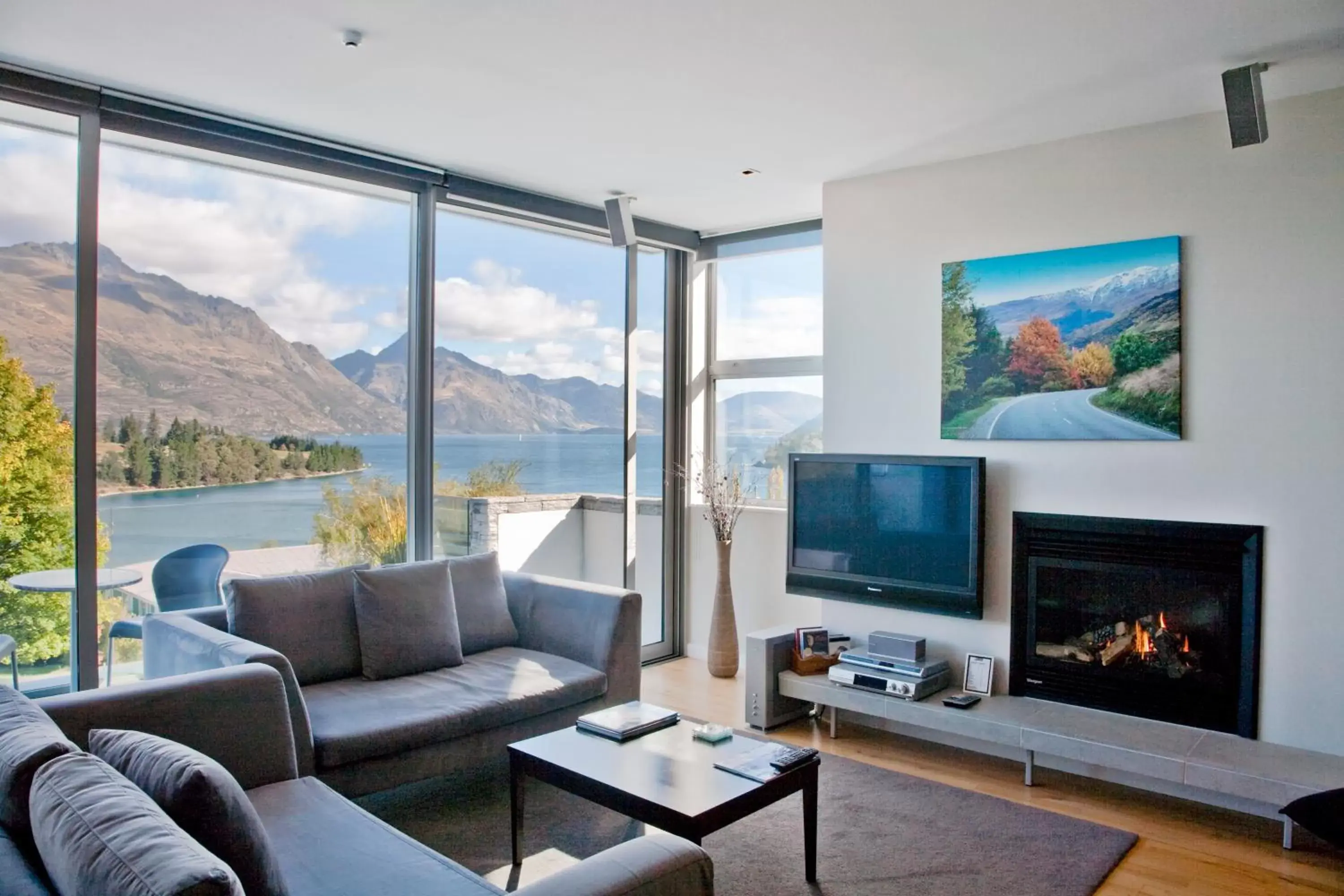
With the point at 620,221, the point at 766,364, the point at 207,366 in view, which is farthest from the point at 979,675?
the point at 207,366

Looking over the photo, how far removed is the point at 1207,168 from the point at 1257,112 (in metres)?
0.46

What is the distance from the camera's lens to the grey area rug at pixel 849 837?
288 centimetres

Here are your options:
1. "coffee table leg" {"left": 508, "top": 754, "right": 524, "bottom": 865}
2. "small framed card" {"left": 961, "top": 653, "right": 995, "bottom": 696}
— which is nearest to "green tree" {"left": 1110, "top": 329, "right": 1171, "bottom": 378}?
"small framed card" {"left": 961, "top": 653, "right": 995, "bottom": 696}

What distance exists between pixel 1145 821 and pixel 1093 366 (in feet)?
5.68

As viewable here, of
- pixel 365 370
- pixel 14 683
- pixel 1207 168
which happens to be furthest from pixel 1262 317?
pixel 14 683

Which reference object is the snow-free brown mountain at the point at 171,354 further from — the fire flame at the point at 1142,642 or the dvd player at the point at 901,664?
the fire flame at the point at 1142,642

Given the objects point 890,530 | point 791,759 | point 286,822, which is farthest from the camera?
point 890,530

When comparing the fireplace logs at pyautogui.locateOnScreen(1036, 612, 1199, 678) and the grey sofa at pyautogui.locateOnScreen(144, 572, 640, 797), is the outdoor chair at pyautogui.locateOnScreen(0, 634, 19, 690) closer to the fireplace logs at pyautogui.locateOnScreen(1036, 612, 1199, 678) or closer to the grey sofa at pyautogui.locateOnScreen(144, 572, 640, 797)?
the grey sofa at pyautogui.locateOnScreen(144, 572, 640, 797)

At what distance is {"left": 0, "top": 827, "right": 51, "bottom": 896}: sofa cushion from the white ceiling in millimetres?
2266

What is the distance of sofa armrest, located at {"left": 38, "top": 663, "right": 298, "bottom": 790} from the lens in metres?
2.40

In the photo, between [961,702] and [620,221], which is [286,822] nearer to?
[961,702]

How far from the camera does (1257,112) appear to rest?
3.08 meters

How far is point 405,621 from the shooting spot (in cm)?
366

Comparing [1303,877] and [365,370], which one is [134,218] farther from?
[1303,877]
